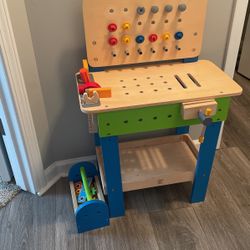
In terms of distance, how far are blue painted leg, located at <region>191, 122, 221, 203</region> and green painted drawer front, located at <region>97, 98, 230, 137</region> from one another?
8 centimetres

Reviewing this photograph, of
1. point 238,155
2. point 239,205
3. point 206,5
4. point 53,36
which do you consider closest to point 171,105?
point 206,5

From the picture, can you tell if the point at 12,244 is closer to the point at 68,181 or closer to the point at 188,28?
the point at 68,181

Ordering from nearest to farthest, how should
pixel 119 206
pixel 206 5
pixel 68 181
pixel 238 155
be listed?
pixel 206 5 → pixel 119 206 → pixel 68 181 → pixel 238 155

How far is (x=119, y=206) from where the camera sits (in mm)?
1377

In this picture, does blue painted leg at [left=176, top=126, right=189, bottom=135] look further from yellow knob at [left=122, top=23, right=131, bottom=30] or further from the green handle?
yellow knob at [left=122, top=23, right=131, bottom=30]

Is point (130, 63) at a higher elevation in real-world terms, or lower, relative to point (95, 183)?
higher

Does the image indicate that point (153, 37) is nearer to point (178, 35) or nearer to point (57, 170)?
point (178, 35)

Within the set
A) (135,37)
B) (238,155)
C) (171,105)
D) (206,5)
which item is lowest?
(238,155)

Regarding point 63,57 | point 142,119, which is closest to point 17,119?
point 63,57

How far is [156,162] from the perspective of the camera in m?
1.45

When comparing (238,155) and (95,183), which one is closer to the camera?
(95,183)

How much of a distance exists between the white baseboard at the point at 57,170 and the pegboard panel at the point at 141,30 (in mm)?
582

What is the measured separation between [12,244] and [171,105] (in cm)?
89

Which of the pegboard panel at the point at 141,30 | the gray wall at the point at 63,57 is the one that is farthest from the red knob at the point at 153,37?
the gray wall at the point at 63,57
